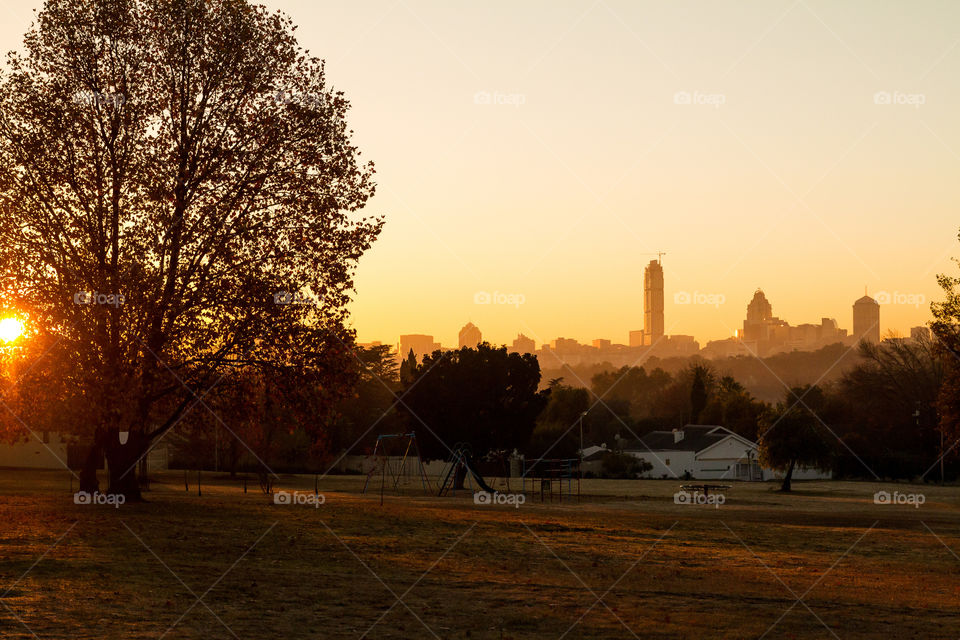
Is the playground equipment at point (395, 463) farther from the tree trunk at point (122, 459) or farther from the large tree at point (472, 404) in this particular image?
the tree trunk at point (122, 459)

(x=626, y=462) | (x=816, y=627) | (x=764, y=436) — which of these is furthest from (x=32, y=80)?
(x=626, y=462)

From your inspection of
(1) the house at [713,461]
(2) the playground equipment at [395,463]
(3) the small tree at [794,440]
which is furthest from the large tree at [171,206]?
(1) the house at [713,461]

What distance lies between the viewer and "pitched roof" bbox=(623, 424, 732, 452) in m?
105

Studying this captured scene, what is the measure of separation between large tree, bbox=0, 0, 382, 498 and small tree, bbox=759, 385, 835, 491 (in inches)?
1690

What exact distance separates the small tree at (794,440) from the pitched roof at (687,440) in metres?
35.3

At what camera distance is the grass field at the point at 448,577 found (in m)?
13.3

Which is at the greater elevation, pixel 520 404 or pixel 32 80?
pixel 32 80

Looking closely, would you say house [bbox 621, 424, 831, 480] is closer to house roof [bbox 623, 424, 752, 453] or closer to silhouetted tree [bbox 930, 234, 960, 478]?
house roof [bbox 623, 424, 752, 453]

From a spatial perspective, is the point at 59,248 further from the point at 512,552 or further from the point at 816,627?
the point at 816,627

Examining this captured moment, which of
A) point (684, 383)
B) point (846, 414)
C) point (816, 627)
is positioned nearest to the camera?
point (816, 627)

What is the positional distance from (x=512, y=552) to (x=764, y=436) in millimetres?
49497

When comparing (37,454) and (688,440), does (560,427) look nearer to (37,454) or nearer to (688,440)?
(688,440)

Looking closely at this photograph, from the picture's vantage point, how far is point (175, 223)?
97.5ft

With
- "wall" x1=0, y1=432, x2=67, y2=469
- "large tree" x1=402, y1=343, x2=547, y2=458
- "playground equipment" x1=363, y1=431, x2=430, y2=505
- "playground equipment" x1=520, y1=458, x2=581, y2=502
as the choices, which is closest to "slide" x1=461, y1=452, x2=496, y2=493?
"playground equipment" x1=520, y1=458, x2=581, y2=502
